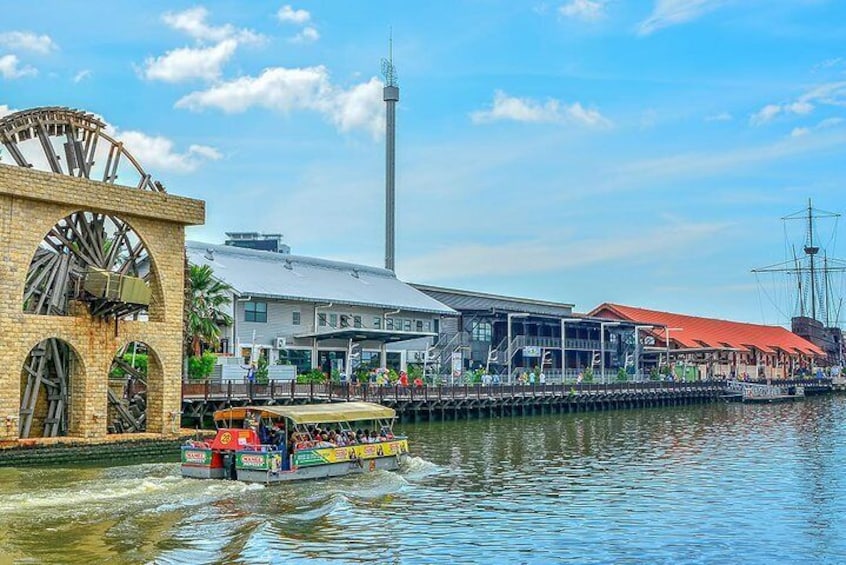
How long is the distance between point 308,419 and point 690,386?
2745 inches

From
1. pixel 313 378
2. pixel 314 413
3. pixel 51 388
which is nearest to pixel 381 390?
pixel 313 378

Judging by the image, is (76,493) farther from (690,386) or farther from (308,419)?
(690,386)

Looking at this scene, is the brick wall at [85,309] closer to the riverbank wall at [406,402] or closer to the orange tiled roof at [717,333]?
the riverbank wall at [406,402]

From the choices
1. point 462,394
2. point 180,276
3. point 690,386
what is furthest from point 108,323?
point 690,386

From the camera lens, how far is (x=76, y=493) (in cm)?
2994

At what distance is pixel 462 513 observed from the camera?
1174 inches

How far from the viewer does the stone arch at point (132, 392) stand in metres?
44.9

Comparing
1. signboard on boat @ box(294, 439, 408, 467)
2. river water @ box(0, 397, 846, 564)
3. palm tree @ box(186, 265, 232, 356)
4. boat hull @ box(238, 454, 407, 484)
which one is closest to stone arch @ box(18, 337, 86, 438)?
river water @ box(0, 397, 846, 564)

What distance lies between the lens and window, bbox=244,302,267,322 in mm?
63344

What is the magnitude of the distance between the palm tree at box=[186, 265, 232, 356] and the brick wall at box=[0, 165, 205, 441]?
27.5ft

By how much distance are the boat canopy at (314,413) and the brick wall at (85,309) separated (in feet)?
27.3

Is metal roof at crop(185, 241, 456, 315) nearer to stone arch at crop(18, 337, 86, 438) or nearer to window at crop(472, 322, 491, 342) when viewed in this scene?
window at crop(472, 322, 491, 342)

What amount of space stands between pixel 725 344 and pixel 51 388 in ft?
320

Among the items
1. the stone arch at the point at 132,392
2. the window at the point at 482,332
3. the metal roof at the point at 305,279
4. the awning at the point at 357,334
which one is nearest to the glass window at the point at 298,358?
the awning at the point at 357,334
